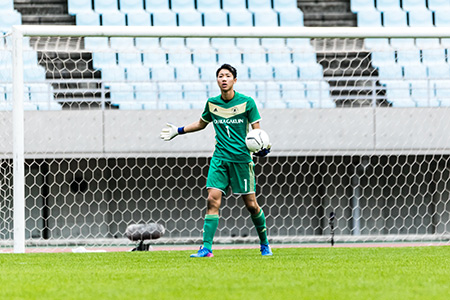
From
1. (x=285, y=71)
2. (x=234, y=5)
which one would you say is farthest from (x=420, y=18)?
(x=285, y=71)

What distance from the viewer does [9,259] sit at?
15.4 feet

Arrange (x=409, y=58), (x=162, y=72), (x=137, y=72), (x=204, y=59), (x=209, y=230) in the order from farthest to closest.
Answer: (x=409, y=58), (x=204, y=59), (x=137, y=72), (x=162, y=72), (x=209, y=230)

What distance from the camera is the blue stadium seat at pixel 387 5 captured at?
54.5ft

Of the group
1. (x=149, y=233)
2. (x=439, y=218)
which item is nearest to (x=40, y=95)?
(x=149, y=233)

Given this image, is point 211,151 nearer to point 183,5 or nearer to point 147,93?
point 147,93

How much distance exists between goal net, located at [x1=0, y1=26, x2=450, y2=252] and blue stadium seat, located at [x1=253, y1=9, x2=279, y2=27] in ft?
8.47

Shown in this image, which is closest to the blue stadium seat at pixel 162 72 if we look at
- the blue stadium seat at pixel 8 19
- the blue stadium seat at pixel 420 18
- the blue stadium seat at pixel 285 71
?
the blue stadium seat at pixel 285 71

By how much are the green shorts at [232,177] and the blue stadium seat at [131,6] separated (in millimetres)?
12118

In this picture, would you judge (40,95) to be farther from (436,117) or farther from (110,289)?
(110,289)

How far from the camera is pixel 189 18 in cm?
1628

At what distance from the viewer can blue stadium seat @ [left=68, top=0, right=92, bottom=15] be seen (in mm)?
15781

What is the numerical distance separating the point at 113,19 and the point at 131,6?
75cm

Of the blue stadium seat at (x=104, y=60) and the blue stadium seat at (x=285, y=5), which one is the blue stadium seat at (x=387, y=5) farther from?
the blue stadium seat at (x=104, y=60)

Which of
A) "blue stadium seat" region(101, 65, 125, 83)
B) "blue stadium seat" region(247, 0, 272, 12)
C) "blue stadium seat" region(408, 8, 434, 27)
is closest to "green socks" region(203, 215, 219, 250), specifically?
"blue stadium seat" region(101, 65, 125, 83)
